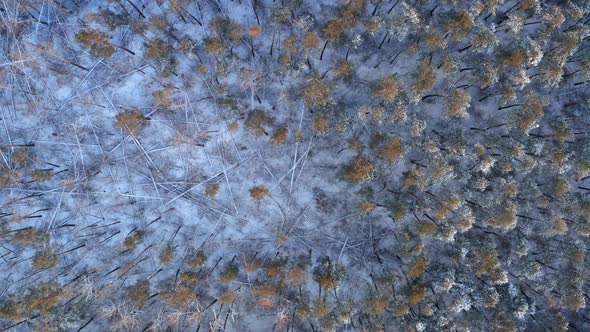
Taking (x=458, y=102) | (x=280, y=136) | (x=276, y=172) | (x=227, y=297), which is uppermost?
(x=280, y=136)

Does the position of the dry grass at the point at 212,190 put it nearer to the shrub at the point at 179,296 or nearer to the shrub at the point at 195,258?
the shrub at the point at 195,258

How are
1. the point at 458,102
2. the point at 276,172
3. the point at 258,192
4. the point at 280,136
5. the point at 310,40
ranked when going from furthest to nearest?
the point at 276,172 < the point at 258,192 < the point at 280,136 < the point at 310,40 < the point at 458,102

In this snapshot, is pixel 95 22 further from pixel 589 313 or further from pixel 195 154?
pixel 589 313

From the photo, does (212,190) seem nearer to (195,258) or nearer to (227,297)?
(195,258)

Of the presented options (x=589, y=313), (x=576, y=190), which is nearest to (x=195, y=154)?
(x=576, y=190)

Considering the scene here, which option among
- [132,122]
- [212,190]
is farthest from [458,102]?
[132,122]

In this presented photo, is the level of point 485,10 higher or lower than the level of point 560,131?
higher

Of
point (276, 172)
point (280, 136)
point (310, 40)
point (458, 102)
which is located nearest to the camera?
point (458, 102)

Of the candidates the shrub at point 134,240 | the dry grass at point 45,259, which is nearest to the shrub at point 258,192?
the shrub at point 134,240

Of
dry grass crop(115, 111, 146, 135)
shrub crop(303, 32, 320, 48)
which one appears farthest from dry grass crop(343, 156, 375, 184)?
dry grass crop(115, 111, 146, 135)
